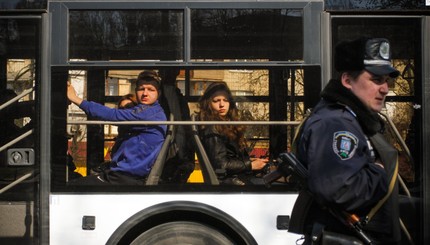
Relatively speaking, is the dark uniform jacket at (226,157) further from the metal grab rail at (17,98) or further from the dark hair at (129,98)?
the metal grab rail at (17,98)

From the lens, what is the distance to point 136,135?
4938 mm

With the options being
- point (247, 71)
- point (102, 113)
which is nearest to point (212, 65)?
point (247, 71)

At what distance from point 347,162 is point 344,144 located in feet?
0.25

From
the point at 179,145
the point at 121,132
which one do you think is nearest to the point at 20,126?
the point at 121,132

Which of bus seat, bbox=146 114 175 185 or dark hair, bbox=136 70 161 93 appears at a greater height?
dark hair, bbox=136 70 161 93

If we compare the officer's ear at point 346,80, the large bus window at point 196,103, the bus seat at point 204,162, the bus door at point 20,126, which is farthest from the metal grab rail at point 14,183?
the officer's ear at point 346,80

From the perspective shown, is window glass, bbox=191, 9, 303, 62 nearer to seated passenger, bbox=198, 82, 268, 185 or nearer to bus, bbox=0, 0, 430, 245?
bus, bbox=0, 0, 430, 245

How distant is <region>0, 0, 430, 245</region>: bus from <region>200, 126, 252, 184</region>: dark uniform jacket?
7 cm

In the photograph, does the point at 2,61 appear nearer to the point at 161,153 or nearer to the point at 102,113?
the point at 102,113

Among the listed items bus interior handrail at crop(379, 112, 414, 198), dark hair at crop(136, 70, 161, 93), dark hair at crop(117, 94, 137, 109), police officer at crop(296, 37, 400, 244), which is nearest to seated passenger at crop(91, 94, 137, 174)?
dark hair at crop(117, 94, 137, 109)

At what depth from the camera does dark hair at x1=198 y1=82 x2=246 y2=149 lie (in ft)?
16.1

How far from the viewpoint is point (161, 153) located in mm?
4930

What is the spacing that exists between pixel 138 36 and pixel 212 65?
60cm

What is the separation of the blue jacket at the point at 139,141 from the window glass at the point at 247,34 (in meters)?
0.54
